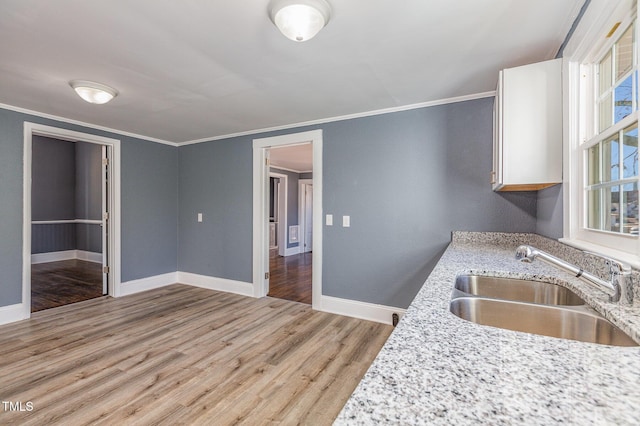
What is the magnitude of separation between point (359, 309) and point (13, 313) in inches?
140

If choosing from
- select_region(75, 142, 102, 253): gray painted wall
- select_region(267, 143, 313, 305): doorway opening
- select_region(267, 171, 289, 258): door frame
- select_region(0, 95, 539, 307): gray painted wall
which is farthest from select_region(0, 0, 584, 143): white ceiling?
select_region(267, 171, 289, 258): door frame

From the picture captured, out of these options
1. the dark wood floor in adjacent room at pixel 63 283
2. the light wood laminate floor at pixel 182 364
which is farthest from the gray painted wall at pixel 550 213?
the dark wood floor in adjacent room at pixel 63 283

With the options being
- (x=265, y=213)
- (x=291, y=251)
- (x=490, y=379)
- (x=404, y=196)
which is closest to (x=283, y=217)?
(x=291, y=251)

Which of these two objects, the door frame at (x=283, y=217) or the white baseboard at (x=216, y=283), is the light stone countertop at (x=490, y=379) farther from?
the door frame at (x=283, y=217)

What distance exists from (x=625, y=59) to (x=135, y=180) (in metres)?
4.81

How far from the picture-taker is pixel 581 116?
1.66 m

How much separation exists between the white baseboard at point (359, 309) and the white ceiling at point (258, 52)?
2.06 m

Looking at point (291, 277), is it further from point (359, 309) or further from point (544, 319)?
point (544, 319)

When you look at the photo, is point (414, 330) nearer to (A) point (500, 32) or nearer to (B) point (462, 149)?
(A) point (500, 32)

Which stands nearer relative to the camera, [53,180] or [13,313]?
[13,313]

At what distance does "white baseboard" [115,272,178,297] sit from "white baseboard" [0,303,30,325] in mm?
903

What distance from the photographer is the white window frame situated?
1.41 meters

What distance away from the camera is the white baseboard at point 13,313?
2982 millimetres

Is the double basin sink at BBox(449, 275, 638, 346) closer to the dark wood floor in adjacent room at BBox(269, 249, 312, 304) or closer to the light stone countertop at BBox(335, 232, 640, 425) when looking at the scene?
the light stone countertop at BBox(335, 232, 640, 425)
